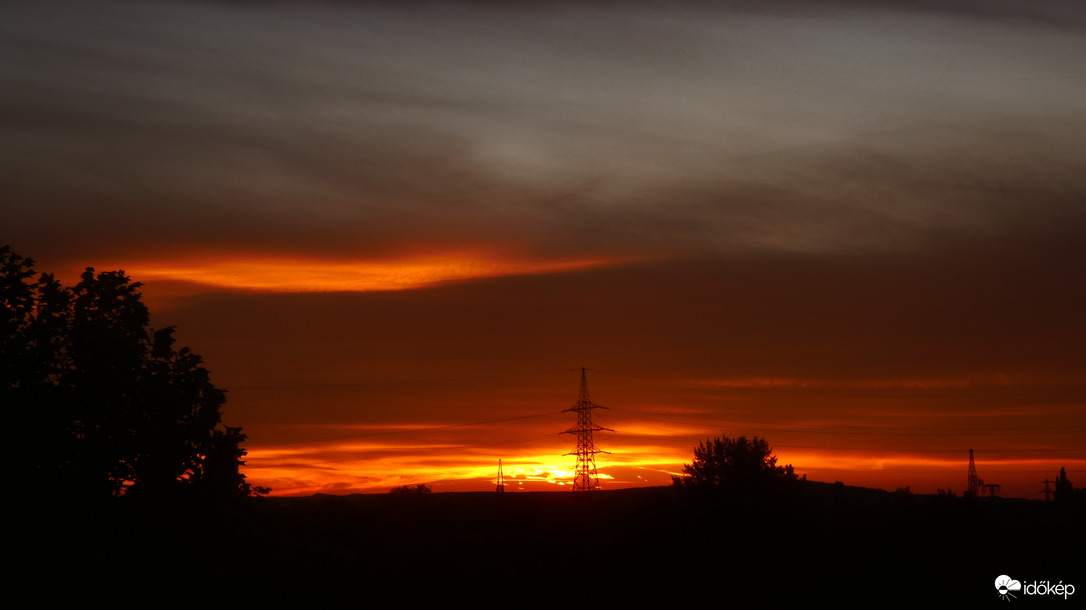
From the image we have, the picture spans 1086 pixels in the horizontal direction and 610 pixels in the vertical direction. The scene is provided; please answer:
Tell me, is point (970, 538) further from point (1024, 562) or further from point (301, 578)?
point (301, 578)

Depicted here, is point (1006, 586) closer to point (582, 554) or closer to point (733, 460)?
point (582, 554)

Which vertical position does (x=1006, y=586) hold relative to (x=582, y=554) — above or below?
below

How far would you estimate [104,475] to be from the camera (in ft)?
196

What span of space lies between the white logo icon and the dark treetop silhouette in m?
45.4

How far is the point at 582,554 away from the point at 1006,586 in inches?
1298

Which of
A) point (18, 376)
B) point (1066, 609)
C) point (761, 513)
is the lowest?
point (1066, 609)

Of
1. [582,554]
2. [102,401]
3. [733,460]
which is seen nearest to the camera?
[102,401]

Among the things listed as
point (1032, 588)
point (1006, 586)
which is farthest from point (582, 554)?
point (1032, 588)

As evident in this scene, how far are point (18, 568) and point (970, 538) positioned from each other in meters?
62.8

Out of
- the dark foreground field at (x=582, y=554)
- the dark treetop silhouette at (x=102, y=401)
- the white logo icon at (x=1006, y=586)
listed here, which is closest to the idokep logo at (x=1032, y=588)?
the white logo icon at (x=1006, y=586)

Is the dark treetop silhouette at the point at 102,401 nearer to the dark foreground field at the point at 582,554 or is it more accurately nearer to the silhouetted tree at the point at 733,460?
the dark foreground field at the point at 582,554

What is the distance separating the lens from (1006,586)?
66062 millimetres

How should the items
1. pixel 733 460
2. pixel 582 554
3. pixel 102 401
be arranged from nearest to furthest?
pixel 102 401, pixel 582 554, pixel 733 460

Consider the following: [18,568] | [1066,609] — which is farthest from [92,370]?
[1066,609]
